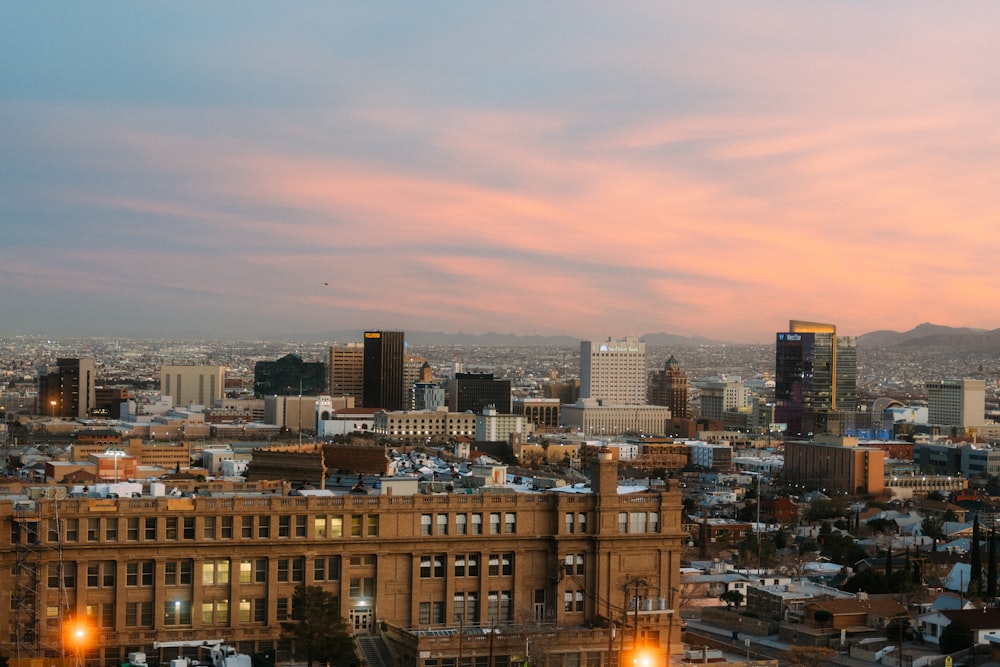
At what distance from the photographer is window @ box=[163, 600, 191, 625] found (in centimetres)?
5688

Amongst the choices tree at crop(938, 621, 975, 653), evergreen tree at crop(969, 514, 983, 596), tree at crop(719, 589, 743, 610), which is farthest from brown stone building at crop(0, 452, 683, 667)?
evergreen tree at crop(969, 514, 983, 596)

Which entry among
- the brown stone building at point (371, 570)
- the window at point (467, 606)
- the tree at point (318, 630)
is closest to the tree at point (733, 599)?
the brown stone building at point (371, 570)

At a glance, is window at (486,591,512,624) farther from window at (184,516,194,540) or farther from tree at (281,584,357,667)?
window at (184,516,194,540)

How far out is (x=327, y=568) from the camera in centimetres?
5884

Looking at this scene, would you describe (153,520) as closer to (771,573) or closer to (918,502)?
(771,573)

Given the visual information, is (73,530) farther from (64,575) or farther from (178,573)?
(178,573)

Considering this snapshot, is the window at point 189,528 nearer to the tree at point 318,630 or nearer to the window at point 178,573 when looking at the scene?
the window at point 178,573

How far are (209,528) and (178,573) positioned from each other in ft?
5.87

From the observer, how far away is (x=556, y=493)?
61.9 metres

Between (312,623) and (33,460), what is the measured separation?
400ft

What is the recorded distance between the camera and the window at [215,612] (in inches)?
2258

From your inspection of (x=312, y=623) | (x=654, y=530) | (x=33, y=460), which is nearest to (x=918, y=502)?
(x=33, y=460)

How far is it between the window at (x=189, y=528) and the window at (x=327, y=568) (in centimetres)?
436

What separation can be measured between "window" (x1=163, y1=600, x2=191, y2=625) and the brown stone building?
0.05m
